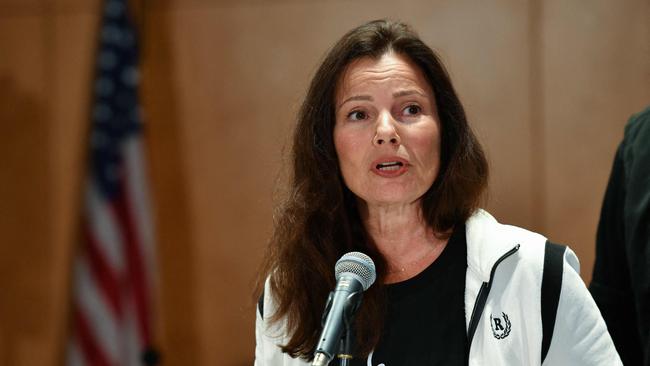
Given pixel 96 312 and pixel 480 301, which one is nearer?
pixel 480 301

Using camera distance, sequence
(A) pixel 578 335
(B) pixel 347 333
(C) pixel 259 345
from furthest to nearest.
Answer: (C) pixel 259 345
(A) pixel 578 335
(B) pixel 347 333

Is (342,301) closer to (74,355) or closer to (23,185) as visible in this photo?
(74,355)

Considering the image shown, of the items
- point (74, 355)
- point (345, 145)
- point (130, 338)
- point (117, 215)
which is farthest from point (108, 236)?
point (345, 145)

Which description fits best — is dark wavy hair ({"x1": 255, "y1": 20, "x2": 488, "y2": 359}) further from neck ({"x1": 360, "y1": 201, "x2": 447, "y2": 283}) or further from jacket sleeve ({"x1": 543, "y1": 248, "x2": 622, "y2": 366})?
jacket sleeve ({"x1": 543, "y1": 248, "x2": 622, "y2": 366})

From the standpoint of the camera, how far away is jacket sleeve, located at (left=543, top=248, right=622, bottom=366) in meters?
1.91

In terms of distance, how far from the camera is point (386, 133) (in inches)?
83.3

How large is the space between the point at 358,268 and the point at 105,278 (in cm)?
322

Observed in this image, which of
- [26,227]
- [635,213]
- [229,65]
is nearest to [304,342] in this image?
[635,213]

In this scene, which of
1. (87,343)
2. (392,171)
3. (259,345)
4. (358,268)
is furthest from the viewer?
(87,343)

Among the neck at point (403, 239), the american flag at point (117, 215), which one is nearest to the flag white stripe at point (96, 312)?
the american flag at point (117, 215)

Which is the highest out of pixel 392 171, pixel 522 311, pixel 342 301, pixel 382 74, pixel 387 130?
pixel 382 74

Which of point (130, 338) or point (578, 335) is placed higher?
point (578, 335)

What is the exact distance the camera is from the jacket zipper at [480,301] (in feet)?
6.56

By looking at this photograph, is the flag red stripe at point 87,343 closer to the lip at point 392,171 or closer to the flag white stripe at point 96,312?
the flag white stripe at point 96,312
